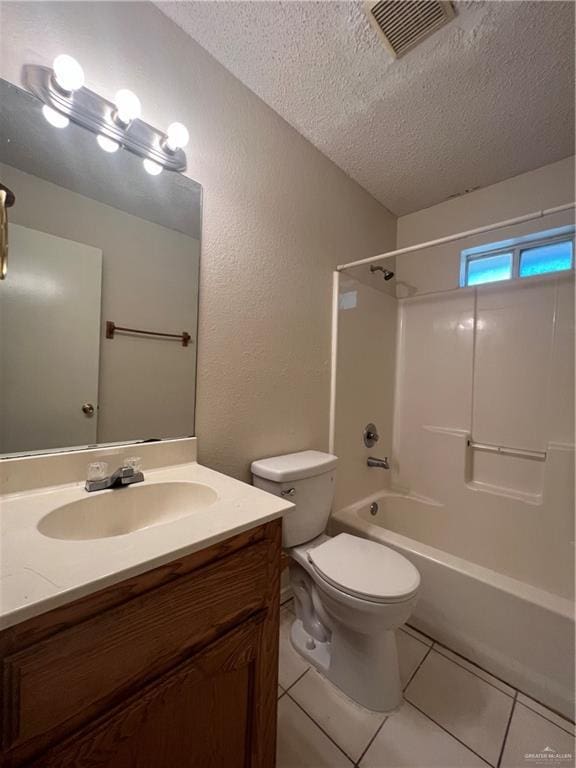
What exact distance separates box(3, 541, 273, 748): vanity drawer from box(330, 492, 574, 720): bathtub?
105cm

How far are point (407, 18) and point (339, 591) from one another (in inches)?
77.5

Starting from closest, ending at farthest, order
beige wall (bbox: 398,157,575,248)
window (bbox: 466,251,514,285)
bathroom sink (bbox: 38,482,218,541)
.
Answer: bathroom sink (bbox: 38,482,218,541) < beige wall (bbox: 398,157,575,248) < window (bbox: 466,251,514,285)

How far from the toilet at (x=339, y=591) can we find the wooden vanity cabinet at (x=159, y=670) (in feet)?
1.39

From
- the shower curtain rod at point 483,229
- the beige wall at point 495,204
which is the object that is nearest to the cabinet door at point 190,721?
the shower curtain rod at point 483,229

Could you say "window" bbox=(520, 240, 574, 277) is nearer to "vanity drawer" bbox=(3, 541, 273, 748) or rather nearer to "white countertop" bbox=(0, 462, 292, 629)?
"white countertop" bbox=(0, 462, 292, 629)

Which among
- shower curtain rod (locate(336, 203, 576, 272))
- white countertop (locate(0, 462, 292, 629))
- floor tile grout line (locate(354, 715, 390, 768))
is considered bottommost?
floor tile grout line (locate(354, 715, 390, 768))

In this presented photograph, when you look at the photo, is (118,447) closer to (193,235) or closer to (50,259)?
(50,259)

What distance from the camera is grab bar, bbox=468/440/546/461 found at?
1661 millimetres

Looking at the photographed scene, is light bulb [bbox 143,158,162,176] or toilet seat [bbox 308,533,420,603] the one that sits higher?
light bulb [bbox 143,158,162,176]

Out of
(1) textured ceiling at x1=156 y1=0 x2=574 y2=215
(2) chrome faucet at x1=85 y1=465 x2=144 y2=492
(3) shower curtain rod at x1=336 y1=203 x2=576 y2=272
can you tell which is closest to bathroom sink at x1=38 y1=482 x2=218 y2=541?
(2) chrome faucet at x1=85 y1=465 x2=144 y2=492

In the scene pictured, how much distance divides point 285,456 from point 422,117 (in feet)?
5.60

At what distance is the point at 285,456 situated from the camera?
4.78 ft

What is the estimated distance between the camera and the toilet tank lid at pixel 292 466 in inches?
49.4

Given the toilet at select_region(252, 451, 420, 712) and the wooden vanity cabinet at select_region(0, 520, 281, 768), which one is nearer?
the wooden vanity cabinet at select_region(0, 520, 281, 768)
